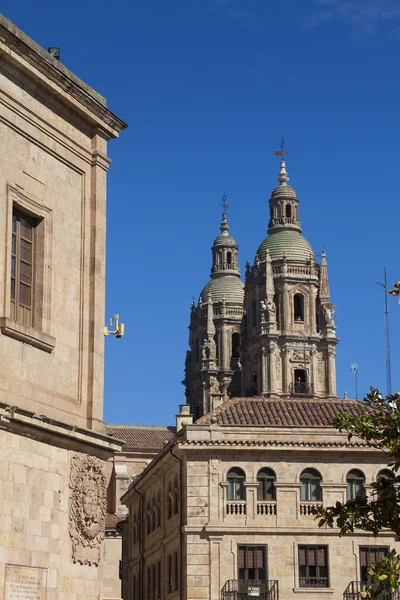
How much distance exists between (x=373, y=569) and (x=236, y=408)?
36.1 meters

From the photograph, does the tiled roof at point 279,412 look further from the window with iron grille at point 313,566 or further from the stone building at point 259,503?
the window with iron grille at point 313,566

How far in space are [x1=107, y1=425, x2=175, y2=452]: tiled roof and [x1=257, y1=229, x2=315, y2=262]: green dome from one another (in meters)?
18.6

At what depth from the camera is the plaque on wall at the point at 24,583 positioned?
852 inches

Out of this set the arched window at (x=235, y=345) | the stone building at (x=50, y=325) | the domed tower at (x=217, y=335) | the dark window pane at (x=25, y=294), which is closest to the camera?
the stone building at (x=50, y=325)

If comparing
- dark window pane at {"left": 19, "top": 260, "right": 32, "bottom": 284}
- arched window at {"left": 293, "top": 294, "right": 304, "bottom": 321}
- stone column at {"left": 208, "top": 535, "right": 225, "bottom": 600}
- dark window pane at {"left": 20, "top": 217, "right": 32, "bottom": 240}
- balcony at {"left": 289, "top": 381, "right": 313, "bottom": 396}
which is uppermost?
arched window at {"left": 293, "top": 294, "right": 304, "bottom": 321}

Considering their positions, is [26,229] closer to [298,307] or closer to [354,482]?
[354,482]

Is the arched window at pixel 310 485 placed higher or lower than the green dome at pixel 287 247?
lower

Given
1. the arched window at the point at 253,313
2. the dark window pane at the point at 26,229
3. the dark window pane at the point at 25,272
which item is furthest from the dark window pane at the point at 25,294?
the arched window at the point at 253,313

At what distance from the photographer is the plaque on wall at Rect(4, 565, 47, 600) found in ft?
71.0

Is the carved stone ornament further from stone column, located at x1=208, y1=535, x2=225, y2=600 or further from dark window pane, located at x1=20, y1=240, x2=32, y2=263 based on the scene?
stone column, located at x1=208, y1=535, x2=225, y2=600

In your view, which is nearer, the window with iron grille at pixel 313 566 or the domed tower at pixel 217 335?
the window with iron grille at pixel 313 566

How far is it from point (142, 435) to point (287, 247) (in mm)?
22879

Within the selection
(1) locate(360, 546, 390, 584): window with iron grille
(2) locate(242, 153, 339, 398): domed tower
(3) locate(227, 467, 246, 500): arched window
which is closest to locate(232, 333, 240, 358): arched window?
(2) locate(242, 153, 339, 398): domed tower

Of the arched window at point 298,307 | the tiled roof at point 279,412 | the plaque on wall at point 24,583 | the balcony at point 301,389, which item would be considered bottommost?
the plaque on wall at point 24,583
